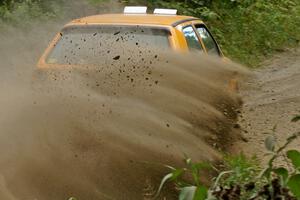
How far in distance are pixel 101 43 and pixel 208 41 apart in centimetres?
225

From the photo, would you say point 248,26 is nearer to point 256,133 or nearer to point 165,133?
point 256,133

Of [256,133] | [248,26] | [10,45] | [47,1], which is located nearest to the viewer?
[256,133]

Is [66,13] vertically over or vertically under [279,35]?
over

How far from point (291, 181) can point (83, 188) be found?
255 centimetres

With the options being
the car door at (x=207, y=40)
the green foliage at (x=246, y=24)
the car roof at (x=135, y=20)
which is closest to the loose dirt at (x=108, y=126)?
the car roof at (x=135, y=20)

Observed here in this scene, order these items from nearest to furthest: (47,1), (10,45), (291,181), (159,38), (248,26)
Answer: (291,181) < (159,38) < (10,45) < (47,1) < (248,26)

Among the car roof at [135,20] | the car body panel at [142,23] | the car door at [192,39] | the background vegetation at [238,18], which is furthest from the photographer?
the background vegetation at [238,18]

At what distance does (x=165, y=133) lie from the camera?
15.4 feet

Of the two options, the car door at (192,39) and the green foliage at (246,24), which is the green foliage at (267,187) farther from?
the green foliage at (246,24)

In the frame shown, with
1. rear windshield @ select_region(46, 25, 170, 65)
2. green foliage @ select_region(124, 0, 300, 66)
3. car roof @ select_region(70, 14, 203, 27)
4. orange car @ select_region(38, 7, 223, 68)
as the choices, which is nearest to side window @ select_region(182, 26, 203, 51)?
orange car @ select_region(38, 7, 223, 68)

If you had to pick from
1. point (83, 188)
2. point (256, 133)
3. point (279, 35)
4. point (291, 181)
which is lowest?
point (279, 35)

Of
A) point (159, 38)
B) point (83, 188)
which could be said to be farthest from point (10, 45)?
point (83, 188)

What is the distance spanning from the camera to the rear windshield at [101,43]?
564 centimetres

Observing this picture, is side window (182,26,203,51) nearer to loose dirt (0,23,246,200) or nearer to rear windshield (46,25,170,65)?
rear windshield (46,25,170,65)
